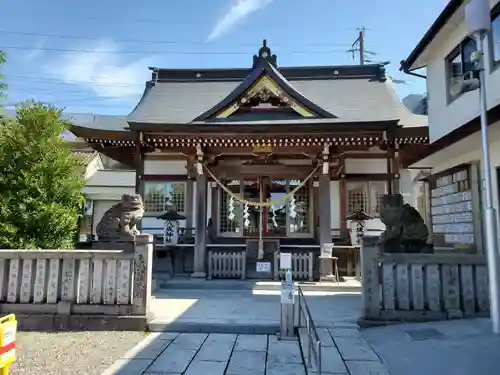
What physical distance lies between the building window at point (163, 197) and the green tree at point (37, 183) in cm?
497

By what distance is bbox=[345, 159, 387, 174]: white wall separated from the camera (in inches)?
438

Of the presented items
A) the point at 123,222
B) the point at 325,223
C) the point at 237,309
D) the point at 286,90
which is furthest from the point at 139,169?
the point at 237,309

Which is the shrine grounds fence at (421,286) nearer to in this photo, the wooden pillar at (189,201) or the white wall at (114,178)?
the wooden pillar at (189,201)

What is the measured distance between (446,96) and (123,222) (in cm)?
789

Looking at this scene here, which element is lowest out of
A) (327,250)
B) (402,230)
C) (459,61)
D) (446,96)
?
(327,250)

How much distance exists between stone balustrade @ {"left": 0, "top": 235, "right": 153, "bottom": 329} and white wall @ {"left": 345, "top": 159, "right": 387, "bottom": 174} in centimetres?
752

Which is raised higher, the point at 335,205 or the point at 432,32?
the point at 432,32

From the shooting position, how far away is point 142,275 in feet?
17.9

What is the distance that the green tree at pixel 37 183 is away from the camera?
5996mm

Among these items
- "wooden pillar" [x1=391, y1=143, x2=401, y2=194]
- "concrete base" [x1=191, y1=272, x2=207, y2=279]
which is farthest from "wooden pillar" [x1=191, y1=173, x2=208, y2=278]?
"wooden pillar" [x1=391, y1=143, x2=401, y2=194]

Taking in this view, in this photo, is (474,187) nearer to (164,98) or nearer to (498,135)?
(498,135)

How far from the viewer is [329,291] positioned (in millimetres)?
8617

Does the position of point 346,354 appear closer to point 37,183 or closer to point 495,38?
point 37,183

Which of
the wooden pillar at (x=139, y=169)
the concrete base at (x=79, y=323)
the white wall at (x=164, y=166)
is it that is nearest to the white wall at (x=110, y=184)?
the white wall at (x=164, y=166)
